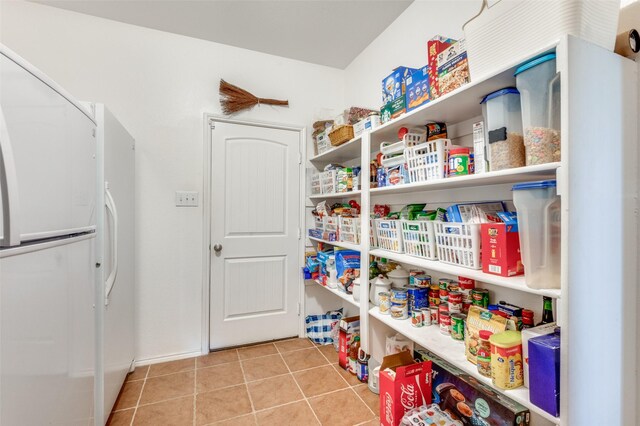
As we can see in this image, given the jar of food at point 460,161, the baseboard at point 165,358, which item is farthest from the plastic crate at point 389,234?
the baseboard at point 165,358

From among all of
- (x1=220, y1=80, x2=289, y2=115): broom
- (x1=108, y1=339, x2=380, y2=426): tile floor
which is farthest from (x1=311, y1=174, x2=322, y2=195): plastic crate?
(x1=108, y1=339, x2=380, y2=426): tile floor

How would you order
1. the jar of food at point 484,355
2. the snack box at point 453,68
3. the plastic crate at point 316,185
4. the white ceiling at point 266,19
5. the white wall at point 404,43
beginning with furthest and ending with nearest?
the plastic crate at point 316,185 → the white ceiling at point 266,19 → the white wall at point 404,43 → the snack box at point 453,68 → the jar of food at point 484,355

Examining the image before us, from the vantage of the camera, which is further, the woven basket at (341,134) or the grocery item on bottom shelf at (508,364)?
the woven basket at (341,134)

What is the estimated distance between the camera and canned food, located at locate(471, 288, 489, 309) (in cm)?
139

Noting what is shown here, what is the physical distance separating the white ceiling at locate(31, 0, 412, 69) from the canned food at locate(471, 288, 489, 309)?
6.33ft

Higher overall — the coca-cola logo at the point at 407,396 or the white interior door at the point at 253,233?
the white interior door at the point at 253,233

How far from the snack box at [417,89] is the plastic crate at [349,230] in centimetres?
89

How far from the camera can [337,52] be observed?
2672mm

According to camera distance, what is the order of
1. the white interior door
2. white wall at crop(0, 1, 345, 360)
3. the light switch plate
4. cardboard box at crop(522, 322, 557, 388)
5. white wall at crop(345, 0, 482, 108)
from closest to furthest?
1. cardboard box at crop(522, 322, 557, 388)
2. white wall at crop(345, 0, 482, 108)
3. white wall at crop(0, 1, 345, 360)
4. the light switch plate
5. the white interior door

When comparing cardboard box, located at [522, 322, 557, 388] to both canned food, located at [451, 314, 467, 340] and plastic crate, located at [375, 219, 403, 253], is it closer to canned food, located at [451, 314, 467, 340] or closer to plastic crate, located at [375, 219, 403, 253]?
canned food, located at [451, 314, 467, 340]

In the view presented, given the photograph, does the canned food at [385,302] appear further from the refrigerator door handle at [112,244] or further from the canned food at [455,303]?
the refrigerator door handle at [112,244]

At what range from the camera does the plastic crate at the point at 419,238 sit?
1.45 metres

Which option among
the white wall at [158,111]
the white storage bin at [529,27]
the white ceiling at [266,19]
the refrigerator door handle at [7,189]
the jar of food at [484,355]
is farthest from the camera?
the white wall at [158,111]

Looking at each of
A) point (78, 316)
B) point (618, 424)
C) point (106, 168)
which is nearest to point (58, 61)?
point (106, 168)
